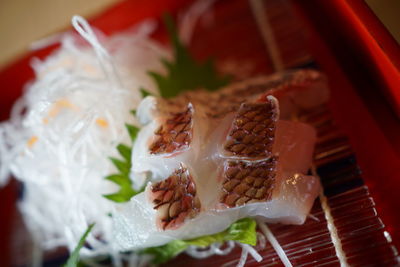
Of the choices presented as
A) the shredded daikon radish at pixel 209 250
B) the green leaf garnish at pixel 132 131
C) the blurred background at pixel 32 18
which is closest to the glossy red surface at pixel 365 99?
the shredded daikon radish at pixel 209 250

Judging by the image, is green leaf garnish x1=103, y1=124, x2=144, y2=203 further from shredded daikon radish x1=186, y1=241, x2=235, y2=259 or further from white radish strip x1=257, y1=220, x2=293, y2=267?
white radish strip x1=257, y1=220, x2=293, y2=267

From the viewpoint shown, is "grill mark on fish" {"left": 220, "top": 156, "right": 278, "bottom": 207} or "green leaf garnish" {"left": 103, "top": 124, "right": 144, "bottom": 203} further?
"green leaf garnish" {"left": 103, "top": 124, "right": 144, "bottom": 203}

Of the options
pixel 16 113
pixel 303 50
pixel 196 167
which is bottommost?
pixel 303 50

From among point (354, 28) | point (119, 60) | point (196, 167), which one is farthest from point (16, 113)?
point (354, 28)

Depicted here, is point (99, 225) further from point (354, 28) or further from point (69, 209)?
point (354, 28)

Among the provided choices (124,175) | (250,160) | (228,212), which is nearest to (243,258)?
(228,212)

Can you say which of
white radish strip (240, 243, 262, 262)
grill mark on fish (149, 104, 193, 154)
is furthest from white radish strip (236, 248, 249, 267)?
grill mark on fish (149, 104, 193, 154)

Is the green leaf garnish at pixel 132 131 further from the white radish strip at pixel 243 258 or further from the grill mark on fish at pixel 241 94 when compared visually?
the white radish strip at pixel 243 258
